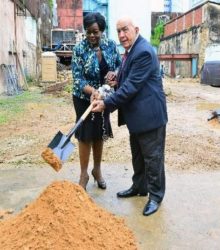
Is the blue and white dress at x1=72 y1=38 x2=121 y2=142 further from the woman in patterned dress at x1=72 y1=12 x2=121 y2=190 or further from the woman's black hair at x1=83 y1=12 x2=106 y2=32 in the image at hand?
the woman's black hair at x1=83 y1=12 x2=106 y2=32

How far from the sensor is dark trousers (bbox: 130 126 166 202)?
389cm

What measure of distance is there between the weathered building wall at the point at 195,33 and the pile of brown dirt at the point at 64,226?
23718 mm

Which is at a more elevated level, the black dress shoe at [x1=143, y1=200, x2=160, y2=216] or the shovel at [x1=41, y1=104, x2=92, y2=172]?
the shovel at [x1=41, y1=104, x2=92, y2=172]

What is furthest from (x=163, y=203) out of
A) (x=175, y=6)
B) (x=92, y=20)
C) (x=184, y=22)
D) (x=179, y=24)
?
(x=175, y=6)

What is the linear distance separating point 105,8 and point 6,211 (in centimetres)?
3856

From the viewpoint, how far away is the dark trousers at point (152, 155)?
3.89 metres

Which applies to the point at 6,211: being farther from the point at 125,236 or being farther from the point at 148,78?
the point at 148,78

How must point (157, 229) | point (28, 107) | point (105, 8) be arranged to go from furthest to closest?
point (105, 8) < point (28, 107) < point (157, 229)

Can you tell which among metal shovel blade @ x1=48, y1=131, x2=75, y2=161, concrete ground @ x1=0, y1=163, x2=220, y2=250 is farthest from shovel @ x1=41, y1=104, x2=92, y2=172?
concrete ground @ x1=0, y1=163, x2=220, y2=250

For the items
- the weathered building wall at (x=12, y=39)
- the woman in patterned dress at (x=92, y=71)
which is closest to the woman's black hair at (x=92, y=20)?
the woman in patterned dress at (x=92, y=71)

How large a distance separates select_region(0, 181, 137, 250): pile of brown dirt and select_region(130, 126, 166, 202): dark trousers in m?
0.65

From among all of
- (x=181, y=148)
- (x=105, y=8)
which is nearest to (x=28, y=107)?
(x=181, y=148)

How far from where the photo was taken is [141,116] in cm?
379

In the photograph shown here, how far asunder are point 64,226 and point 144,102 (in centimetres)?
133
